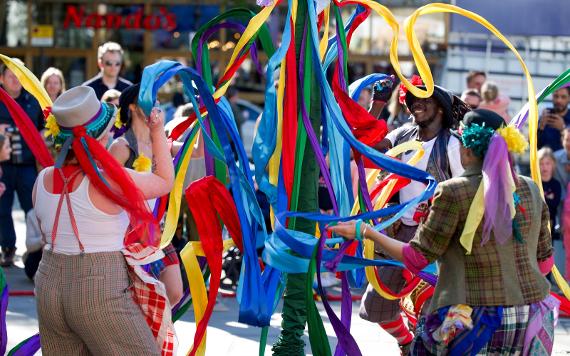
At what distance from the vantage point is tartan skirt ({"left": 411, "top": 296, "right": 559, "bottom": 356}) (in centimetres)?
429

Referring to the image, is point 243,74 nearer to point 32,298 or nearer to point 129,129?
point 32,298

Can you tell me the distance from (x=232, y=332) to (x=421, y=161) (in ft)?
7.20

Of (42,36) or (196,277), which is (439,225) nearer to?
(196,277)

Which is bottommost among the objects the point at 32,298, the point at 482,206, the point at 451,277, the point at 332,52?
the point at 32,298

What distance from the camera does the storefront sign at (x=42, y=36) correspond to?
20453 millimetres

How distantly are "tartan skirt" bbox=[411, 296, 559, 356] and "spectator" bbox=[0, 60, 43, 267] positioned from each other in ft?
19.6

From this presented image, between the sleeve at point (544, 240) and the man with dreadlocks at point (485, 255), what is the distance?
4.1 inches

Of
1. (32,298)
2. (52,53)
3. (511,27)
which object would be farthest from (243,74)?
(32,298)

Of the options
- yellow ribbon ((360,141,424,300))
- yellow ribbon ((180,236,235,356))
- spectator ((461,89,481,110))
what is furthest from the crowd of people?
spectator ((461,89,481,110))

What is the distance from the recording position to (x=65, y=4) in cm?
2045

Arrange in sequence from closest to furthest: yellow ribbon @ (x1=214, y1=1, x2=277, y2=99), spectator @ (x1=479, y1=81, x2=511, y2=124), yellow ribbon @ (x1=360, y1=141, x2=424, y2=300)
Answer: yellow ribbon @ (x1=214, y1=1, x2=277, y2=99)
yellow ribbon @ (x1=360, y1=141, x2=424, y2=300)
spectator @ (x1=479, y1=81, x2=511, y2=124)

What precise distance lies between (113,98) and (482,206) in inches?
162

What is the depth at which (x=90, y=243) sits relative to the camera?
4.52 metres

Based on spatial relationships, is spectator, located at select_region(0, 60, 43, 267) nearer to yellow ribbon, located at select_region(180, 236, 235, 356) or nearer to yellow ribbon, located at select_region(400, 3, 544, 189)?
yellow ribbon, located at select_region(180, 236, 235, 356)
